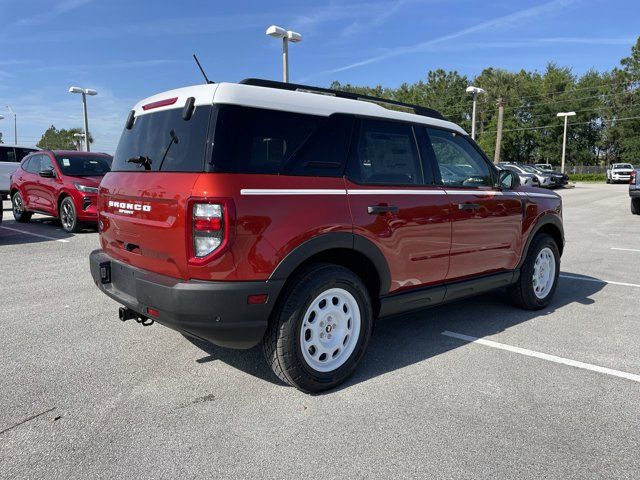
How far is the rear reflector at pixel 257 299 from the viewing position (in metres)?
2.88

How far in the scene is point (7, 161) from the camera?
17031mm

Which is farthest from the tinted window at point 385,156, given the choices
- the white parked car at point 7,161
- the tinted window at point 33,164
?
the white parked car at point 7,161

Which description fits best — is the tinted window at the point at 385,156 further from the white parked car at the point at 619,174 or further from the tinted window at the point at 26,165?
the white parked car at the point at 619,174

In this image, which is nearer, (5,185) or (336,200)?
(336,200)

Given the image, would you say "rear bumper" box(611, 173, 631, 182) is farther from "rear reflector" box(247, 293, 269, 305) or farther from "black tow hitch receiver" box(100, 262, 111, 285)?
"black tow hitch receiver" box(100, 262, 111, 285)

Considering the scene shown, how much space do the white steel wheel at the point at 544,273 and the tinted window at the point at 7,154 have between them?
17975 millimetres

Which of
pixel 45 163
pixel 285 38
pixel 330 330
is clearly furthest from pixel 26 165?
pixel 330 330

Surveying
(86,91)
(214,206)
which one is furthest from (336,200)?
(86,91)

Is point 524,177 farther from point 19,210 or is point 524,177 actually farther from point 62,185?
point 19,210

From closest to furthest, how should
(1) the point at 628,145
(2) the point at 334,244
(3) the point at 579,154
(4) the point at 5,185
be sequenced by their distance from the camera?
(2) the point at 334,244 → (4) the point at 5,185 → (1) the point at 628,145 → (3) the point at 579,154

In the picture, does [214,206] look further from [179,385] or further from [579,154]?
[579,154]

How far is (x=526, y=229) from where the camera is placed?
4.92 metres

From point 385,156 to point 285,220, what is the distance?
1146 mm

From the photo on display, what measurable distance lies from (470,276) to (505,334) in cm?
65
